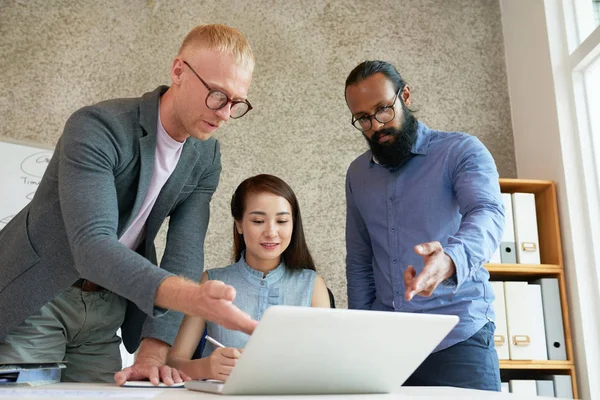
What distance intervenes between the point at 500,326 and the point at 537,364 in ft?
0.62

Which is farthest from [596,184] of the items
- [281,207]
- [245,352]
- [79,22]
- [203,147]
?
[79,22]

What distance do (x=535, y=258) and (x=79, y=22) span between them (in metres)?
2.26

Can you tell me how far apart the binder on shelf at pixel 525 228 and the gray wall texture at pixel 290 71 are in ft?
1.32

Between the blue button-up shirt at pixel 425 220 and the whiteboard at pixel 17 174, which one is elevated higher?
the whiteboard at pixel 17 174

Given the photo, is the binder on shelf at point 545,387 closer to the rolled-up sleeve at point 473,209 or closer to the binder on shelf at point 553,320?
the binder on shelf at point 553,320

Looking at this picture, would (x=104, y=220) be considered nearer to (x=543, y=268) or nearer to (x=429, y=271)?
(x=429, y=271)

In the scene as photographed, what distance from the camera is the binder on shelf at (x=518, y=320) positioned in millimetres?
2270

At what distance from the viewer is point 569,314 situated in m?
2.39

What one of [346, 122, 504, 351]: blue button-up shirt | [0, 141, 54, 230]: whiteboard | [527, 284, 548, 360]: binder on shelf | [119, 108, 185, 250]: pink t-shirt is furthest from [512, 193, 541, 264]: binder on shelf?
[0, 141, 54, 230]: whiteboard

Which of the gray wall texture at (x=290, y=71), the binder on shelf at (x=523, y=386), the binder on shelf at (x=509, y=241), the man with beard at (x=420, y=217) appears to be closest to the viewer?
the man with beard at (x=420, y=217)

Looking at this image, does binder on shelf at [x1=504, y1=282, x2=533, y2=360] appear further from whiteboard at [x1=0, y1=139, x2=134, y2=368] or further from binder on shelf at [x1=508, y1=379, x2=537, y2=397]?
whiteboard at [x1=0, y1=139, x2=134, y2=368]

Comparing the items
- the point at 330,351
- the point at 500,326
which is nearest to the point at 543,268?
the point at 500,326

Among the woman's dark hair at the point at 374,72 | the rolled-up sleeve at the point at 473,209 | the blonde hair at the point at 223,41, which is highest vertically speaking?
the woman's dark hair at the point at 374,72

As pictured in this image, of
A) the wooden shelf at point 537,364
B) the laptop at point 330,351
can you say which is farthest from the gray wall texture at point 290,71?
the laptop at point 330,351
